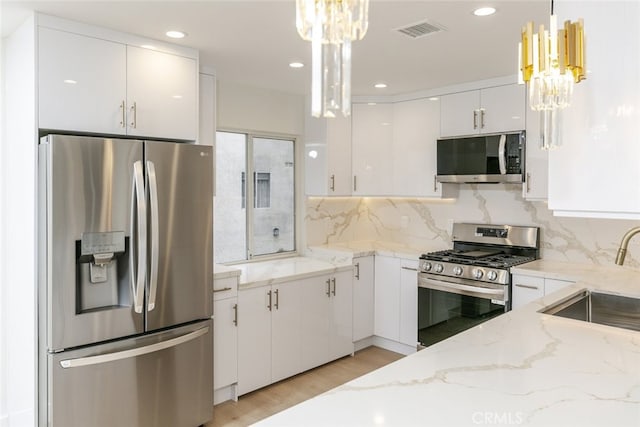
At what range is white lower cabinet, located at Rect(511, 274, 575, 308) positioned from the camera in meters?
3.16

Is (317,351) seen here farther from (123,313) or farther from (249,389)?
(123,313)

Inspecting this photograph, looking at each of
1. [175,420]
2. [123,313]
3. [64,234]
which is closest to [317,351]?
[175,420]

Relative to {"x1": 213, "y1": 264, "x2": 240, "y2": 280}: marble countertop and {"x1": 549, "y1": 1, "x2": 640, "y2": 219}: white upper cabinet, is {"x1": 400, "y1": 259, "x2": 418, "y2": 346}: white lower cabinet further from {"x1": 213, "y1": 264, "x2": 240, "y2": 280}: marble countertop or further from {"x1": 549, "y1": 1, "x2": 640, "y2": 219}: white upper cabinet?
{"x1": 549, "y1": 1, "x2": 640, "y2": 219}: white upper cabinet

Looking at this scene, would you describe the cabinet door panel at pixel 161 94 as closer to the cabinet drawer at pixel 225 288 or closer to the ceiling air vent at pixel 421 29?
the cabinet drawer at pixel 225 288

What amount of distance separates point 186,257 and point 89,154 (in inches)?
29.9

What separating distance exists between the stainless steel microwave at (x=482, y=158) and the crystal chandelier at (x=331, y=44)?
2888mm

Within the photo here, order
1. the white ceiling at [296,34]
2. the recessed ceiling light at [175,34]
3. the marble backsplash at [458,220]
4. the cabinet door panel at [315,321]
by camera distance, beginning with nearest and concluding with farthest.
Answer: the white ceiling at [296,34] → the recessed ceiling light at [175,34] → the marble backsplash at [458,220] → the cabinet door panel at [315,321]

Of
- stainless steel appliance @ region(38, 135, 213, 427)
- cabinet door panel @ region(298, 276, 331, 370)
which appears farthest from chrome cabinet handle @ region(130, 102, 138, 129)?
cabinet door panel @ region(298, 276, 331, 370)

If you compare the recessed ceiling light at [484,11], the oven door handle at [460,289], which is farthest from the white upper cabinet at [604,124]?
the oven door handle at [460,289]

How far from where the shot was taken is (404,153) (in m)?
4.35

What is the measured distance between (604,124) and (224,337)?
2499mm

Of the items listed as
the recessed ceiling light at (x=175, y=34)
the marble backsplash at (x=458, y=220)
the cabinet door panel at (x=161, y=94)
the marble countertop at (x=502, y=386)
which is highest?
the recessed ceiling light at (x=175, y=34)

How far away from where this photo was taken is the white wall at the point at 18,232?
7.72 feet

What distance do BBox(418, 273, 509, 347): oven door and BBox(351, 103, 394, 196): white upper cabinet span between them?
1.01m
